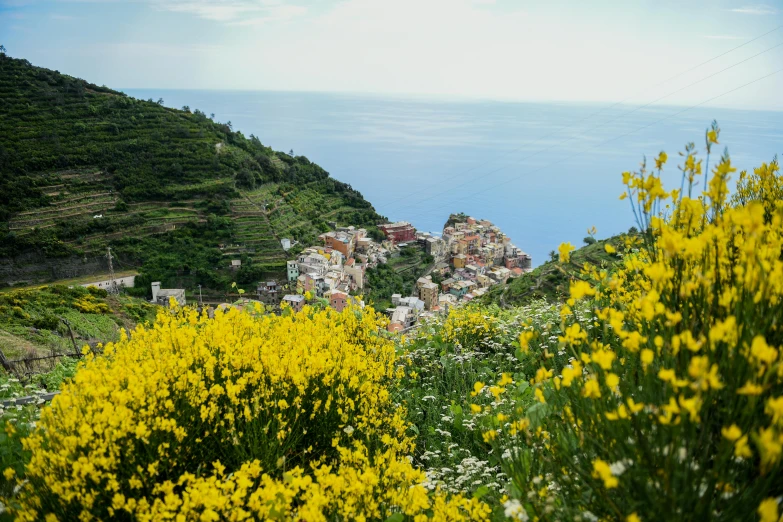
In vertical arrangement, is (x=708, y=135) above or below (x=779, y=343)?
above

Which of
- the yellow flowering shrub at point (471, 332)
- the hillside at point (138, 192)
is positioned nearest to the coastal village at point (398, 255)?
the hillside at point (138, 192)

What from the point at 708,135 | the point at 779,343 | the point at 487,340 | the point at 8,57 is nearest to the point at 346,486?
the point at 779,343

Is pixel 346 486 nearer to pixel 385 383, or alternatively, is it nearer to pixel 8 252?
pixel 385 383

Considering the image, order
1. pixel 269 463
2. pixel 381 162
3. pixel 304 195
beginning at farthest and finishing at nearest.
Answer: pixel 381 162 → pixel 304 195 → pixel 269 463

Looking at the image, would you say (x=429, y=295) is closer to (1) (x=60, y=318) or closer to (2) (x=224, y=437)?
(1) (x=60, y=318)

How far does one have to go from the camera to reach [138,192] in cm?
4259

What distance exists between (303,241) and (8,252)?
21.8 metres

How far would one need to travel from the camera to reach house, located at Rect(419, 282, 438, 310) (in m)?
37.1

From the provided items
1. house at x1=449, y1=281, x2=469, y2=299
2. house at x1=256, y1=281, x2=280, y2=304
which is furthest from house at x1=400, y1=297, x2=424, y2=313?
house at x1=256, y1=281, x2=280, y2=304

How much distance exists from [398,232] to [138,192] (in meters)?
26.3

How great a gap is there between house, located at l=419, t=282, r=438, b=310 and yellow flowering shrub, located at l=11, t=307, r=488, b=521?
3311 centimetres

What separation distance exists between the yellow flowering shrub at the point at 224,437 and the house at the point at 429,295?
1304 inches

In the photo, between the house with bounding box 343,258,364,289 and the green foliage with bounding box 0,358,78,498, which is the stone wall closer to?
the house with bounding box 343,258,364,289

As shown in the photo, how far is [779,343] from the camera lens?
1.77 meters
